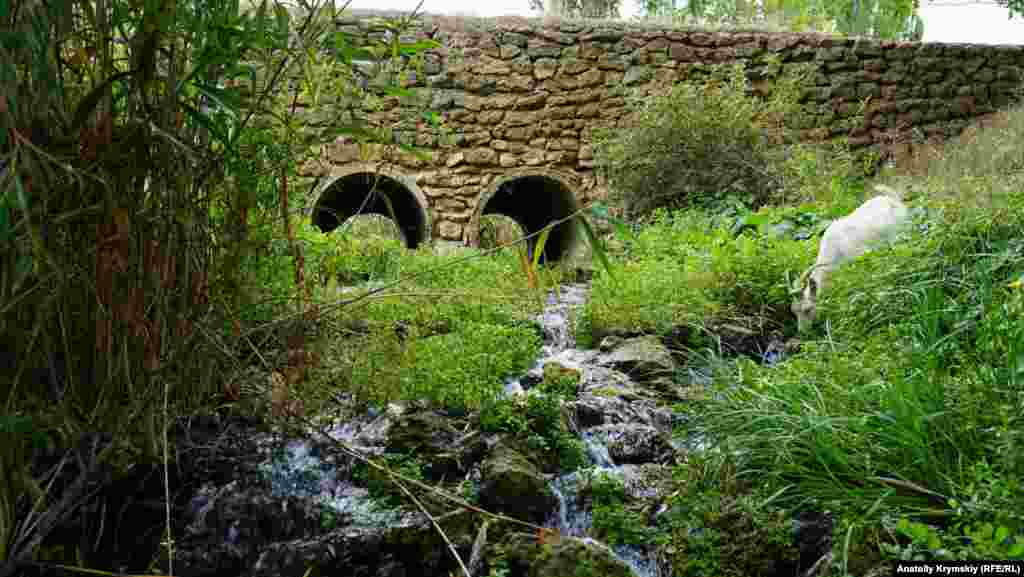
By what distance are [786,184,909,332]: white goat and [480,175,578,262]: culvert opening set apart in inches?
186

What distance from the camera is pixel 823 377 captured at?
326 centimetres

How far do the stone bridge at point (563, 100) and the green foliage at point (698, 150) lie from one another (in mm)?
675

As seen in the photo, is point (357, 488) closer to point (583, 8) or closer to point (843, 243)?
point (843, 243)

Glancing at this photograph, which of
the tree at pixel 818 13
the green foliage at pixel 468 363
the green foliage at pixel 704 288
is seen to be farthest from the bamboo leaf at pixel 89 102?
the tree at pixel 818 13

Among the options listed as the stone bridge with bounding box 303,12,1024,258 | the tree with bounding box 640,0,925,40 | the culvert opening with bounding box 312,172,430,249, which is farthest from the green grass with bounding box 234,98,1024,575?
the tree with bounding box 640,0,925,40

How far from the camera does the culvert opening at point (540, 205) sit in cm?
955

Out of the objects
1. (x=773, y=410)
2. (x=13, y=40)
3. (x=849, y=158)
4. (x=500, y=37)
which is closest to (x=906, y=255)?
(x=773, y=410)

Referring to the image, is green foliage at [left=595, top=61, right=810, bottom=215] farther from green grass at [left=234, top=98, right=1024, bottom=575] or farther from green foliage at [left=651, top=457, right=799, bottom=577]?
green foliage at [left=651, top=457, right=799, bottom=577]

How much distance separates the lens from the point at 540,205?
10.5 m

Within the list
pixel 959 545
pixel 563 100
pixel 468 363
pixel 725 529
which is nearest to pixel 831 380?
pixel 725 529

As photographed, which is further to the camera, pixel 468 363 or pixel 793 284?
pixel 793 284

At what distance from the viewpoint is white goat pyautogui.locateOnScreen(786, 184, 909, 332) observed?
4.52 meters

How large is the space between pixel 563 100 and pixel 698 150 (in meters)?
1.85

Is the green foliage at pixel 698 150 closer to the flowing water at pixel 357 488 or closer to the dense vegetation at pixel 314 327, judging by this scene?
the dense vegetation at pixel 314 327
